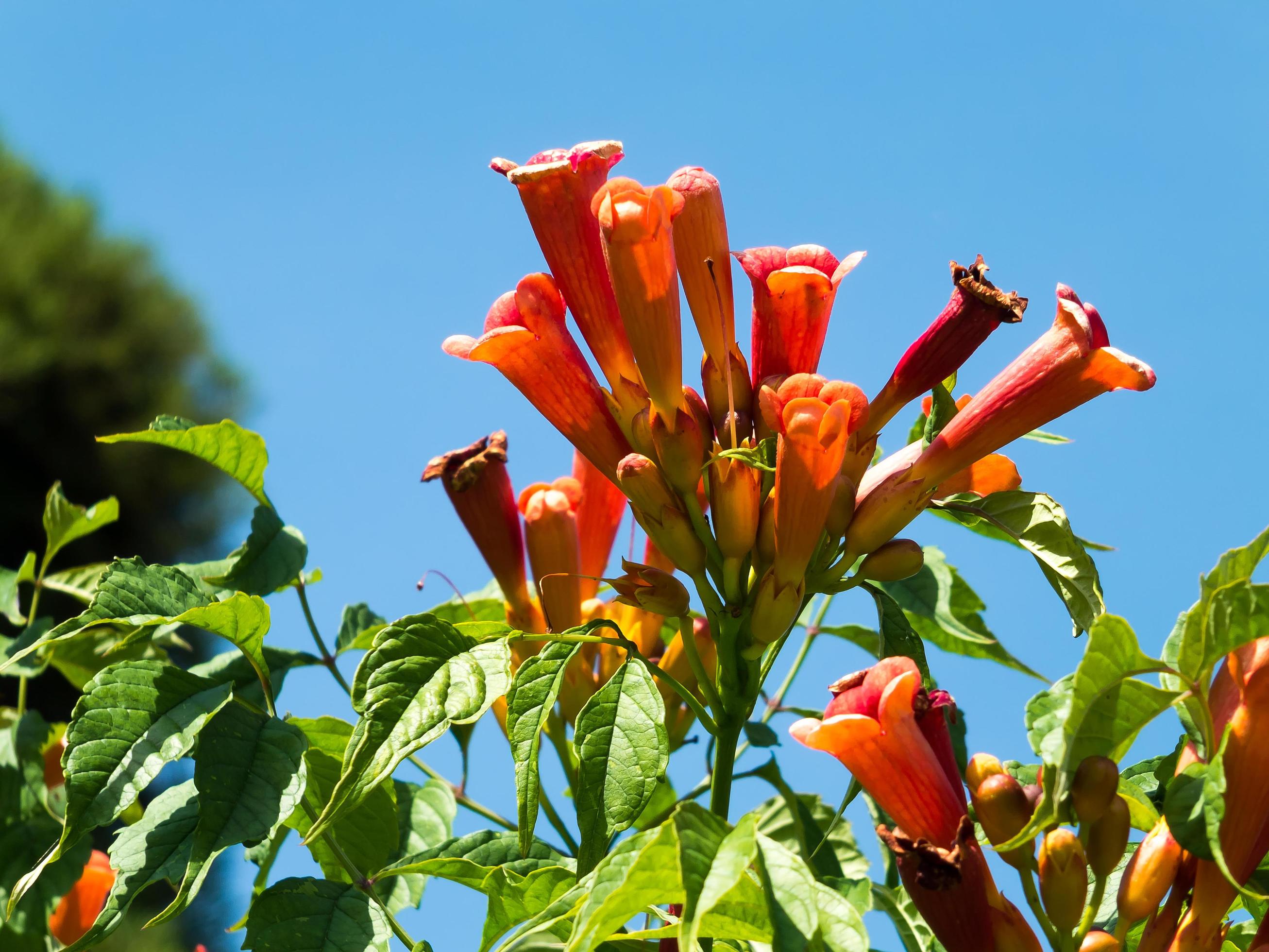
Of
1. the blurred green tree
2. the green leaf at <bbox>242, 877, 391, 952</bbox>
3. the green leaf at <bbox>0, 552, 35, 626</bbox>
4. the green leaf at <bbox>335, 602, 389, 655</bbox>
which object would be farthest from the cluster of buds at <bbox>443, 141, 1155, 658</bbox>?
the blurred green tree

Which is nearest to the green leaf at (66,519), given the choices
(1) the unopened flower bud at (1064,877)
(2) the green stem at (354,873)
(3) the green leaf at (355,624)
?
(3) the green leaf at (355,624)

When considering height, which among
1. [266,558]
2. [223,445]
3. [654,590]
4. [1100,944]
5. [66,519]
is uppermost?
[66,519]

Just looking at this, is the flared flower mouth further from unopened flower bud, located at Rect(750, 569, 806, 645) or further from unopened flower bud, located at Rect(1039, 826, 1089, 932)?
unopened flower bud, located at Rect(1039, 826, 1089, 932)

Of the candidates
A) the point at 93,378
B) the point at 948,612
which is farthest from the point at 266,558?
the point at 93,378

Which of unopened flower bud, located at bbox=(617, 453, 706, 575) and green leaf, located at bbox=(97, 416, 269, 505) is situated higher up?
green leaf, located at bbox=(97, 416, 269, 505)

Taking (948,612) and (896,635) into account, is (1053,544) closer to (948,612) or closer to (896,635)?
(896,635)

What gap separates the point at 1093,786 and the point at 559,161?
86 centimetres

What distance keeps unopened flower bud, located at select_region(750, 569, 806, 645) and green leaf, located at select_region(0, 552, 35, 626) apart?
150 cm

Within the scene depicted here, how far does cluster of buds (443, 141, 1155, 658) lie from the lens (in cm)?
118

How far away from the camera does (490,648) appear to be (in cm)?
106

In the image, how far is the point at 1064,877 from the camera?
1007mm

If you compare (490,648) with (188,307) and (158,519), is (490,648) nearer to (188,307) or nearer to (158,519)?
(158,519)

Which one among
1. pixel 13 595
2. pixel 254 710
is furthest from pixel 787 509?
pixel 13 595

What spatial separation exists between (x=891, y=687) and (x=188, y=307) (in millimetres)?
15188
